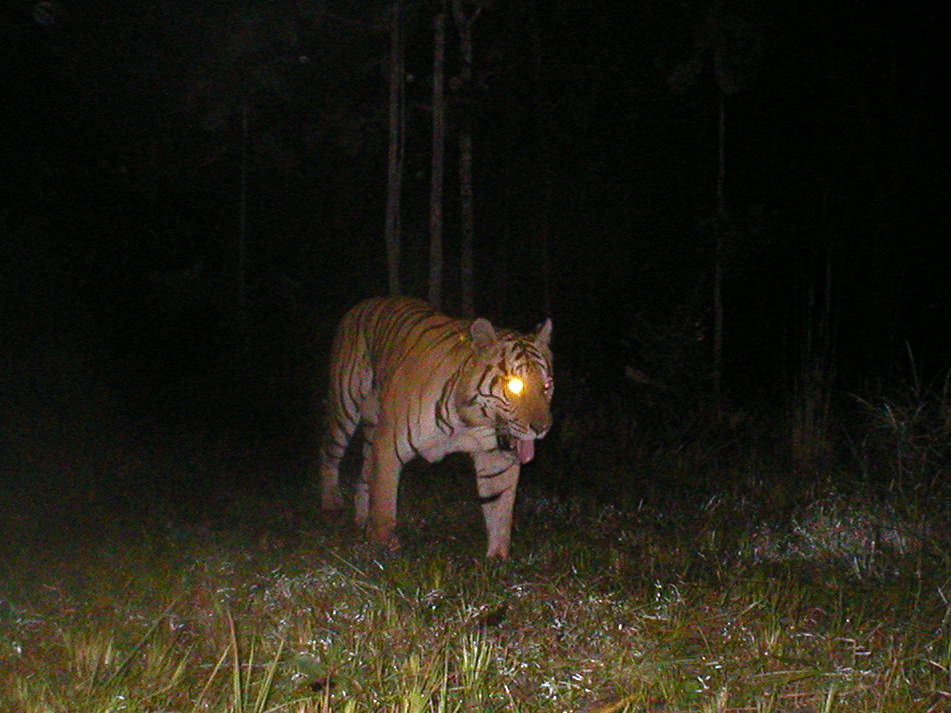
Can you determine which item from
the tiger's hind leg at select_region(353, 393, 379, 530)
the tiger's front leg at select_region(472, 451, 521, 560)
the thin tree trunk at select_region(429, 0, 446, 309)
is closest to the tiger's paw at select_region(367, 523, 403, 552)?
the tiger's front leg at select_region(472, 451, 521, 560)

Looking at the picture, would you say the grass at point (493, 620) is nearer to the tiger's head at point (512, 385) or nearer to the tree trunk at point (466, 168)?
the tiger's head at point (512, 385)

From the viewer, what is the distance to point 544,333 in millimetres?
6262

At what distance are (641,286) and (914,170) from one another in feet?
17.4

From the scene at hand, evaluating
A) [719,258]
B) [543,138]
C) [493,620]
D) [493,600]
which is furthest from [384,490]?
[543,138]

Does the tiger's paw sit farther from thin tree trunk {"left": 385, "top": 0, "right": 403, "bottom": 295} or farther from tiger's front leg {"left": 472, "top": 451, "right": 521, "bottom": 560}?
thin tree trunk {"left": 385, "top": 0, "right": 403, "bottom": 295}

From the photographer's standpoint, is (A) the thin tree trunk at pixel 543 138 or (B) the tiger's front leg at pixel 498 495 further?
(A) the thin tree trunk at pixel 543 138

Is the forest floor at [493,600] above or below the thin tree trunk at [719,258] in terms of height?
below

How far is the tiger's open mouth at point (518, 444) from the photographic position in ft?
19.7

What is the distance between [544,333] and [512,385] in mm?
454

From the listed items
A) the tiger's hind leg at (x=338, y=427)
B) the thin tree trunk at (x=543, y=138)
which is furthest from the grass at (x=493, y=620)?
the thin tree trunk at (x=543, y=138)

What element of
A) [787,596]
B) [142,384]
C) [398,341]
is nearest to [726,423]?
[398,341]

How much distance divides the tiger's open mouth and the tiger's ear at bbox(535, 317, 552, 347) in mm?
507

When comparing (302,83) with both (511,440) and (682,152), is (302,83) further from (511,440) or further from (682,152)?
(511,440)

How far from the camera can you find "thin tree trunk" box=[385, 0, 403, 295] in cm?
1424
